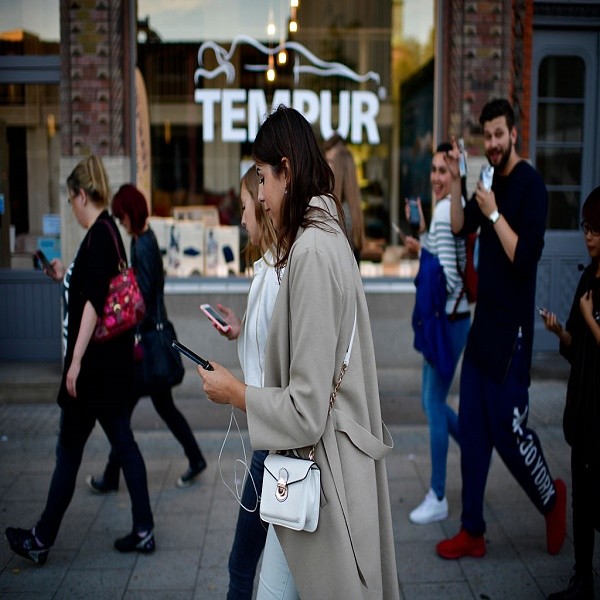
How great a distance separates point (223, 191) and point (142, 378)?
12.0 feet

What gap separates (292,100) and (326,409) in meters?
6.14

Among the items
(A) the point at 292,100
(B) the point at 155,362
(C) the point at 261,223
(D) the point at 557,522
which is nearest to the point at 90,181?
(B) the point at 155,362

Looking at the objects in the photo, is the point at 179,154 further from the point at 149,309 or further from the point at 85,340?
the point at 85,340

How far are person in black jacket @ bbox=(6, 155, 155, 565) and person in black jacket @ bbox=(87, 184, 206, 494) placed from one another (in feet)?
→ 1.99

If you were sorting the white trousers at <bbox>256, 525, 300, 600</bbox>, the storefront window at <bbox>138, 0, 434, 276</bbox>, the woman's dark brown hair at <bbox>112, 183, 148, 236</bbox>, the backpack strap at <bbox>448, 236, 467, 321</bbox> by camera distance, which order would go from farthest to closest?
the storefront window at <bbox>138, 0, 434, 276</bbox> < the woman's dark brown hair at <bbox>112, 183, 148, 236</bbox> < the backpack strap at <bbox>448, 236, 467, 321</bbox> < the white trousers at <bbox>256, 525, 300, 600</bbox>

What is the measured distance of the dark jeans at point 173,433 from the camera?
5.18m

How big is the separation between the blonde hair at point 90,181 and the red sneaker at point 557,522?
2764mm

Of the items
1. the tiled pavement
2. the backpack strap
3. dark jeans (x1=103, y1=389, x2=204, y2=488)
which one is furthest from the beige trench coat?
dark jeans (x1=103, y1=389, x2=204, y2=488)

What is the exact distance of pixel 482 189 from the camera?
4.02 m

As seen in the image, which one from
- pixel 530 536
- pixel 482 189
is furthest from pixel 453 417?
pixel 482 189

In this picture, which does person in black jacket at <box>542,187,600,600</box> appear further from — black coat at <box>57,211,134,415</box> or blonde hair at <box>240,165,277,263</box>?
black coat at <box>57,211,134,415</box>

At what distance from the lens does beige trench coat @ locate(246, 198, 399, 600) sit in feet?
7.44

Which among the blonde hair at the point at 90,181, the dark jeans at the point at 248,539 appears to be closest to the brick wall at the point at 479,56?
the blonde hair at the point at 90,181

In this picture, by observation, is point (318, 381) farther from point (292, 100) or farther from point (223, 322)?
point (292, 100)
